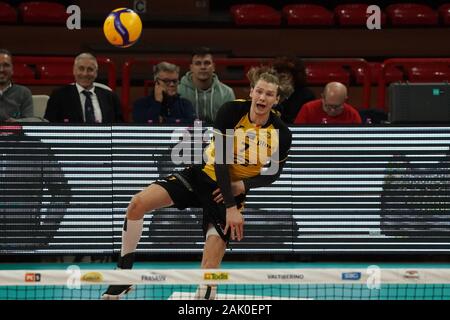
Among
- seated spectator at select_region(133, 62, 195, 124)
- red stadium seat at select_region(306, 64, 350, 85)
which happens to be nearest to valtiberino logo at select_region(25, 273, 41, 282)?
seated spectator at select_region(133, 62, 195, 124)

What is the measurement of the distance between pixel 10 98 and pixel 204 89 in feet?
7.16

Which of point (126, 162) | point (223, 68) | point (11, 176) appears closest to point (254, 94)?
point (126, 162)

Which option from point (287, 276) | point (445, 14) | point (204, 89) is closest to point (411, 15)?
point (445, 14)

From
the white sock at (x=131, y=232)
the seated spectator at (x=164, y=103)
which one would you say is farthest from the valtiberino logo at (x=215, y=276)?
the seated spectator at (x=164, y=103)

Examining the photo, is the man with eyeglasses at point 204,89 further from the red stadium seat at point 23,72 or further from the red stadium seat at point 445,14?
the red stadium seat at point 445,14

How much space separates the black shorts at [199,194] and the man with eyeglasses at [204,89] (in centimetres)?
292

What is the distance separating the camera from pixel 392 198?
9.52 metres

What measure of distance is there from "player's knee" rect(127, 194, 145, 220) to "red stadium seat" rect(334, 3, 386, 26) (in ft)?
32.5

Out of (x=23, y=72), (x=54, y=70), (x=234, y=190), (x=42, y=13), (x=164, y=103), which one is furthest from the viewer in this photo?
(x=42, y=13)

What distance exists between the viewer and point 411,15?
1658 centimetres

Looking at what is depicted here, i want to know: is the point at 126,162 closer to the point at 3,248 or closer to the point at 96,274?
the point at 3,248

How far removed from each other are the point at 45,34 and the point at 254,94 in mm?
9330

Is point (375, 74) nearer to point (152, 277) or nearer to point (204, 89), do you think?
point (204, 89)

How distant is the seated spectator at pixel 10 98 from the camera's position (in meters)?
10.0
